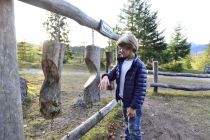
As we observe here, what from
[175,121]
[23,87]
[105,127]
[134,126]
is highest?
[23,87]

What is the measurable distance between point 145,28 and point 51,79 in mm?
33939

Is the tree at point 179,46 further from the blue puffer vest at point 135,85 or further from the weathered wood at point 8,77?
the weathered wood at point 8,77

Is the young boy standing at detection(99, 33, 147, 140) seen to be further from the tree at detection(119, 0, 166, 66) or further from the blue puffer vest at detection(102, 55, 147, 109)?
the tree at detection(119, 0, 166, 66)

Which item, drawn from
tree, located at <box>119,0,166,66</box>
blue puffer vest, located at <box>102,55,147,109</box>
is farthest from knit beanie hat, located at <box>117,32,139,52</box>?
tree, located at <box>119,0,166,66</box>

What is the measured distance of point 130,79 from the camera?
424 centimetres

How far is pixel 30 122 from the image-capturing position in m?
5.86

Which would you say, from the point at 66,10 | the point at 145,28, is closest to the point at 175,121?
the point at 66,10

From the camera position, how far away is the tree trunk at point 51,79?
307cm

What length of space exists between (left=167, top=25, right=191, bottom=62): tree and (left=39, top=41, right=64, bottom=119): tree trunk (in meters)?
36.3

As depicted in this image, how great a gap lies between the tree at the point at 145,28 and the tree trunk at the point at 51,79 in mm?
33312

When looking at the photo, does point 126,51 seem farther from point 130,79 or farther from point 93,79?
point 93,79

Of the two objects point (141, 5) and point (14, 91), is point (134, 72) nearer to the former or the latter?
point (14, 91)

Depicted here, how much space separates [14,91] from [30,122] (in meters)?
3.40

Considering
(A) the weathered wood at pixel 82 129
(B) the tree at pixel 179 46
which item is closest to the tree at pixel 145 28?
(B) the tree at pixel 179 46
